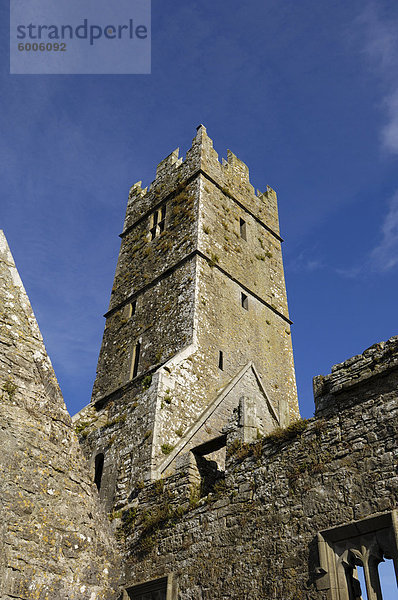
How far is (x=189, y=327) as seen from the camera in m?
14.9

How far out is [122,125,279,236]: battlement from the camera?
65.9 ft

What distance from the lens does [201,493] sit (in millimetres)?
9828

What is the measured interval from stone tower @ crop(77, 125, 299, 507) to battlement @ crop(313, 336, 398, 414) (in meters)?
1.82

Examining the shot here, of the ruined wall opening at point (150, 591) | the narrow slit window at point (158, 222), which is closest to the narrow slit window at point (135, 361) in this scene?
the narrow slit window at point (158, 222)

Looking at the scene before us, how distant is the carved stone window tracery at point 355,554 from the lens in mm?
6566

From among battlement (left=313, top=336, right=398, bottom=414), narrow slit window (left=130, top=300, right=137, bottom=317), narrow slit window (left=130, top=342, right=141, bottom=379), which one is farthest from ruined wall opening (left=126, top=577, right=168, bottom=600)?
narrow slit window (left=130, top=300, right=137, bottom=317)

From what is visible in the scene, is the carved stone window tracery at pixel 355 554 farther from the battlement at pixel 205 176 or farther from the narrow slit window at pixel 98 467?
the battlement at pixel 205 176

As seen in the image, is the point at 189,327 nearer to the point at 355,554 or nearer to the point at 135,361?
the point at 135,361

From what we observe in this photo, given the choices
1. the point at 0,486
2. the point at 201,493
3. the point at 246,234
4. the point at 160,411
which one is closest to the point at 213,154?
the point at 246,234

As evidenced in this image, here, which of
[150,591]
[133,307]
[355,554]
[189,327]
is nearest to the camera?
[355,554]

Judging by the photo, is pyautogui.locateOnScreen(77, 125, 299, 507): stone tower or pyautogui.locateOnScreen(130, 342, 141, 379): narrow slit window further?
pyautogui.locateOnScreen(130, 342, 141, 379): narrow slit window

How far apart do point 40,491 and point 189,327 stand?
704 cm

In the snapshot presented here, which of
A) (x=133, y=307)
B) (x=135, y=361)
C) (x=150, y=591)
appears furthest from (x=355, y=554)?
(x=133, y=307)

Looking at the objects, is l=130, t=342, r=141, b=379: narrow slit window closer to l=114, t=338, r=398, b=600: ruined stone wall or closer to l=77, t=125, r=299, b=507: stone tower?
l=77, t=125, r=299, b=507: stone tower
